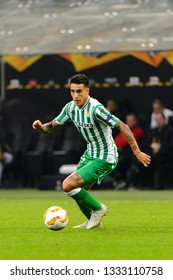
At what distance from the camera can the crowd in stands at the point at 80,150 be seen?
25.8 meters

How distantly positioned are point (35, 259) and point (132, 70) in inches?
668

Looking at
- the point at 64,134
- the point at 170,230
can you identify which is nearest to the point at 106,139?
the point at 170,230

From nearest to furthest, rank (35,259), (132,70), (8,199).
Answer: (35,259), (8,199), (132,70)

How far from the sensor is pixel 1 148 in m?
27.2

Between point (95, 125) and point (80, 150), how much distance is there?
1185 cm

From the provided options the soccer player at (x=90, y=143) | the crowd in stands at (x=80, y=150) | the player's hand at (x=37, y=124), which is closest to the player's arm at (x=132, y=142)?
the soccer player at (x=90, y=143)

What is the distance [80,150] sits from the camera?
88.2 ft

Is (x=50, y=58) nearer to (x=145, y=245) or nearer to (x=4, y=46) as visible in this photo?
(x=4, y=46)

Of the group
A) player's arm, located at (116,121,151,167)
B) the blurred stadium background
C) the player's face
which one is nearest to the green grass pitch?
player's arm, located at (116,121,151,167)

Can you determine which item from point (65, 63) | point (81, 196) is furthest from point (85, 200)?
point (65, 63)

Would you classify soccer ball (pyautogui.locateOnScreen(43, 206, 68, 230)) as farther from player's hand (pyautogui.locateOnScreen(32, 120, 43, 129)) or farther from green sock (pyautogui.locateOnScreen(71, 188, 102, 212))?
player's hand (pyautogui.locateOnScreen(32, 120, 43, 129))

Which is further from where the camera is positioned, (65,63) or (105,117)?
(65,63)

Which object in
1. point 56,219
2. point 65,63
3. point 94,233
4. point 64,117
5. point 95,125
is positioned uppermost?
point 65,63

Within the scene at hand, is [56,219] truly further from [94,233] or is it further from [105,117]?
[105,117]
